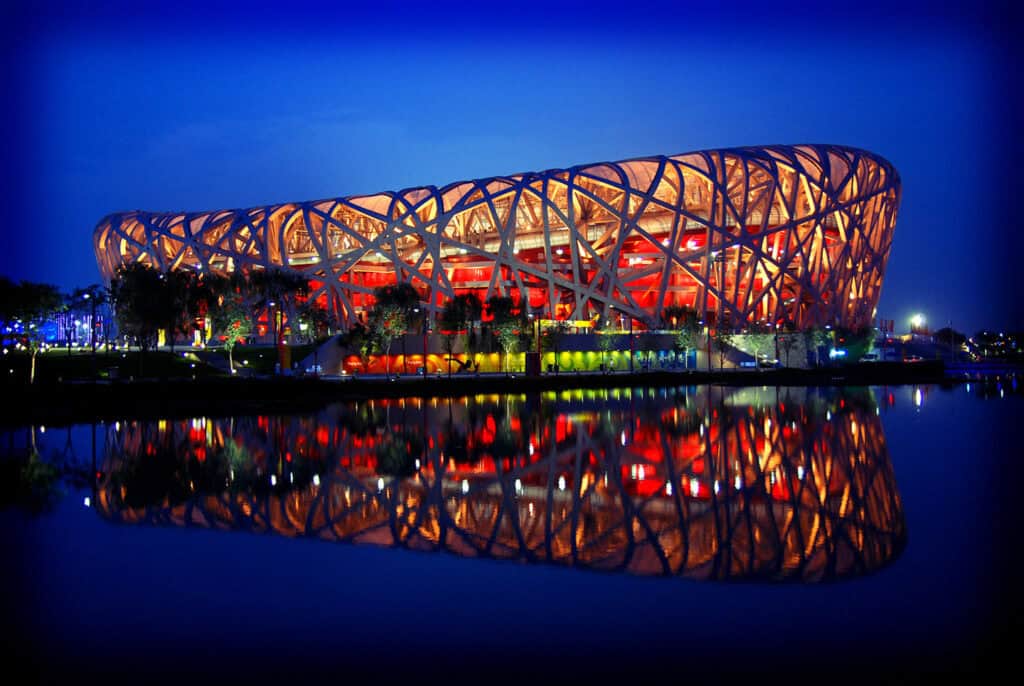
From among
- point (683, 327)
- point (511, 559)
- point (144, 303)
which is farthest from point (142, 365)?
point (511, 559)

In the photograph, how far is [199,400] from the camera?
1310 inches

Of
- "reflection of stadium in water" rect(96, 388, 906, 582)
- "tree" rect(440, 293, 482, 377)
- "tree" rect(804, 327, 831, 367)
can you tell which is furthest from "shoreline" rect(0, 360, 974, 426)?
"tree" rect(804, 327, 831, 367)

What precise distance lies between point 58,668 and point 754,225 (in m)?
68.7

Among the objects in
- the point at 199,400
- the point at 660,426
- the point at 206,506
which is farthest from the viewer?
the point at 199,400

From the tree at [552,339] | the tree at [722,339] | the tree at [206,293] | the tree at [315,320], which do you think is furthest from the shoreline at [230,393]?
the tree at [315,320]

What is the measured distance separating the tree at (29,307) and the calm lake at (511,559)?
97.3 feet

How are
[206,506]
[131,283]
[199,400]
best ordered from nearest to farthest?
1. [206,506]
2. [199,400]
3. [131,283]

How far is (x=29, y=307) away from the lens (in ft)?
153

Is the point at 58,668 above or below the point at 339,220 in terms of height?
below

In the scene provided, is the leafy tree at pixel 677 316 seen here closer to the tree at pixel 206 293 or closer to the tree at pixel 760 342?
the tree at pixel 760 342

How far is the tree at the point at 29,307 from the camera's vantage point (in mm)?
46281

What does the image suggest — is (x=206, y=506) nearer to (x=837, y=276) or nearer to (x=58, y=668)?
(x=58, y=668)

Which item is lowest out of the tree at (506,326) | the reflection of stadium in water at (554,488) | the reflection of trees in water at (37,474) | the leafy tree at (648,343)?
the reflection of trees in water at (37,474)

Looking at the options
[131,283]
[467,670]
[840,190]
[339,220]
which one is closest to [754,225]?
[840,190]
